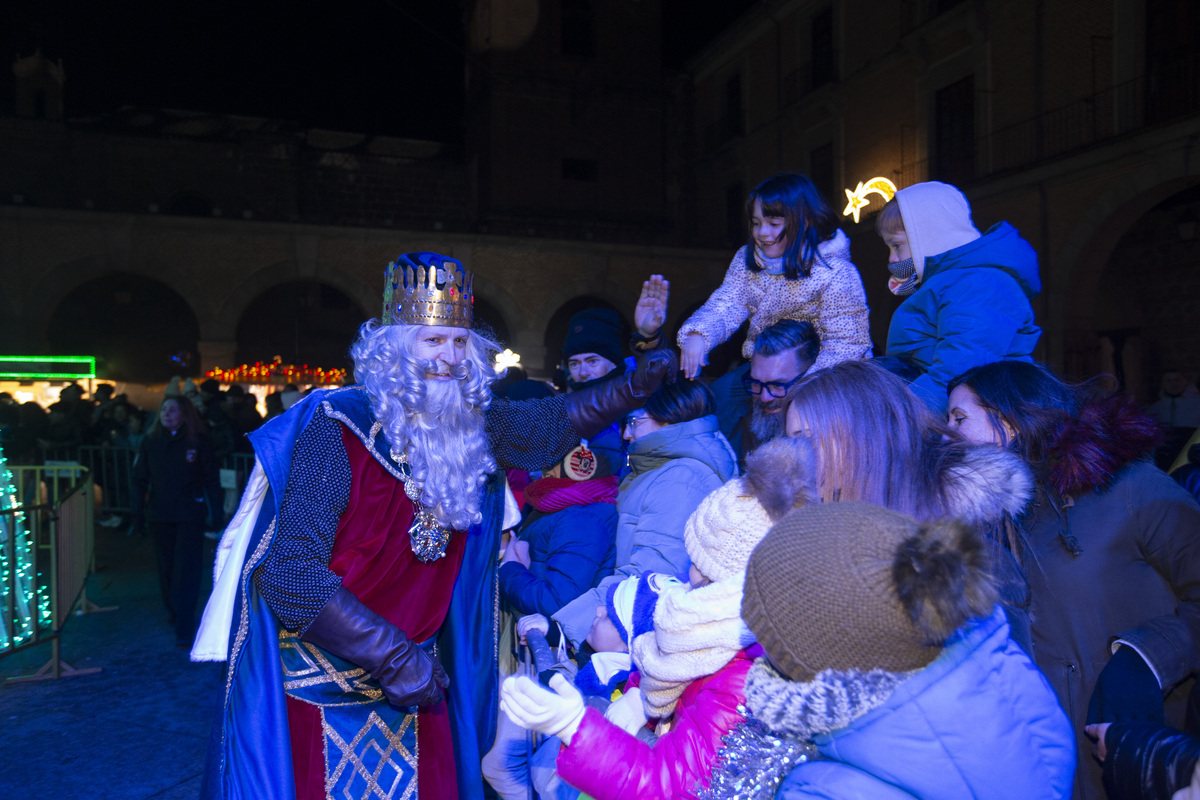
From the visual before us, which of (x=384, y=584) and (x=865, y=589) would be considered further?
(x=384, y=584)

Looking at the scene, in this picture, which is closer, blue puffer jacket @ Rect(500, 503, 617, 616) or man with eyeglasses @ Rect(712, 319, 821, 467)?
man with eyeglasses @ Rect(712, 319, 821, 467)

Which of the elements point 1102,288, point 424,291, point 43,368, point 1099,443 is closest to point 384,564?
point 424,291

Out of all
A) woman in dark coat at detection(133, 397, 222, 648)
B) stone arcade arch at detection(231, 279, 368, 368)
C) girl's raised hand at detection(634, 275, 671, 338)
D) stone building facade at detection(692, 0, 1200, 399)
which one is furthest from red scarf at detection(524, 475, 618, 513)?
stone arcade arch at detection(231, 279, 368, 368)

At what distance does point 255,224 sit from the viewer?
58.3ft

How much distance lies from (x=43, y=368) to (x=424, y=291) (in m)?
17.3

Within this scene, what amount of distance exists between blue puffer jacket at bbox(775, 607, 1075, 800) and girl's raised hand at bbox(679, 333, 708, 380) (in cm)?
144

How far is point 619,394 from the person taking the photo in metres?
2.55

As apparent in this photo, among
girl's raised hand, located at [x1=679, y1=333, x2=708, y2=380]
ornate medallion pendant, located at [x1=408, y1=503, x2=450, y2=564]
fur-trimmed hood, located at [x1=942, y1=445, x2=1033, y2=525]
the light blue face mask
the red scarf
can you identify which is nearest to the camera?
fur-trimmed hood, located at [x1=942, y1=445, x2=1033, y2=525]

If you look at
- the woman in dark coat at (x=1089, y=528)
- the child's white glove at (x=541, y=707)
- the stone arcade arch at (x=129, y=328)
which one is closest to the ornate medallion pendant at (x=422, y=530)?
the child's white glove at (x=541, y=707)

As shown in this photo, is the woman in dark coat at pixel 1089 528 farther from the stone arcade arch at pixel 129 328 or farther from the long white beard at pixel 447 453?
the stone arcade arch at pixel 129 328

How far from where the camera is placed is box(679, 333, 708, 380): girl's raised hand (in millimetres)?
2617

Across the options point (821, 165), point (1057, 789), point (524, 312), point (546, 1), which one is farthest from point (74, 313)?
point (1057, 789)

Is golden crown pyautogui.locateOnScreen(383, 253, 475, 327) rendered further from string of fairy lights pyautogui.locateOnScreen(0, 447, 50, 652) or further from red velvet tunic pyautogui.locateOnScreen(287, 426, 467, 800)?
string of fairy lights pyautogui.locateOnScreen(0, 447, 50, 652)

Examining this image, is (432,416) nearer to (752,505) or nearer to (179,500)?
(752,505)
